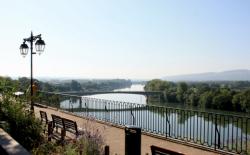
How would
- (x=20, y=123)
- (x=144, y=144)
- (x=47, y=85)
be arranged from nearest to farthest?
(x=20, y=123), (x=144, y=144), (x=47, y=85)

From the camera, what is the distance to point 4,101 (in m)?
8.52

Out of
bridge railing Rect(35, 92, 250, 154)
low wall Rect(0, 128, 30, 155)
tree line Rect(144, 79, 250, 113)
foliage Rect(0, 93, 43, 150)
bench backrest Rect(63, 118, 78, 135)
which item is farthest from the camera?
tree line Rect(144, 79, 250, 113)

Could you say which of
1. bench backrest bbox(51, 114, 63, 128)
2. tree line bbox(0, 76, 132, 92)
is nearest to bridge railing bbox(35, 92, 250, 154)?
bench backrest bbox(51, 114, 63, 128)

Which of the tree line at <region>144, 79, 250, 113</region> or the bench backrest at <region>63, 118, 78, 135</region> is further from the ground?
the bench backrest at <region>63, 118, 78, 135</region>

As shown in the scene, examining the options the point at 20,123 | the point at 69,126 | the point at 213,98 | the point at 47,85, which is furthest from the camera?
the point at 213,98

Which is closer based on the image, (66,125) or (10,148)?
(10,148)

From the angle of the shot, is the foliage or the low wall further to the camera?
the foliage

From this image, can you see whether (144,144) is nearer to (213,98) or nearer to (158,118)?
(158,118)

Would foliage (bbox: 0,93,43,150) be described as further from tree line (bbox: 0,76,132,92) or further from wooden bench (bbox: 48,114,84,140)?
tree line (bbox: 0,76,132,92)

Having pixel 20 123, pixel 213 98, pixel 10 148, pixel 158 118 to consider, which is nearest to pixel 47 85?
pixel 213 98

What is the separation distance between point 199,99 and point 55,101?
70.9 metres

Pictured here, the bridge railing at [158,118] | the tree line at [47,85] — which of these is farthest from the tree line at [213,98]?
the bridge railing at [158,118]

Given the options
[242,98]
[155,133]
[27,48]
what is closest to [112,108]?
[155,133]

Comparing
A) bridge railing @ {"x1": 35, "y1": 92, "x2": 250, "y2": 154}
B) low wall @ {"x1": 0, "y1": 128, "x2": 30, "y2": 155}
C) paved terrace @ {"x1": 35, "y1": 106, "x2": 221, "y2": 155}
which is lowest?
paved terrace @ {"x1": 35, "y1": 106, "x2": 221, "y2": 155}
